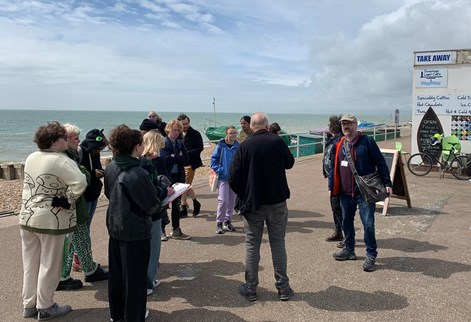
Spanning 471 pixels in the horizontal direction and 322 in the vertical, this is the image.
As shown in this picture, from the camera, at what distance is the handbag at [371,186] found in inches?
178

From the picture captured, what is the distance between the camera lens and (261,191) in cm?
380

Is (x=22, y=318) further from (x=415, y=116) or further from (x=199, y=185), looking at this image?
(x=415, y=116)

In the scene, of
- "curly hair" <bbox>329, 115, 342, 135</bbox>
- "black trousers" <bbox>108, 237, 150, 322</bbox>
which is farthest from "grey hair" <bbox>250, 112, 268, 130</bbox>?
"curly hair" <bbox>329, 115, 342, 135</bbox>

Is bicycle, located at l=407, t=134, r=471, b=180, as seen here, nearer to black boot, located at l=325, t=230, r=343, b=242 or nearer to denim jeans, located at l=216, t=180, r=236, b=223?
black boot, located at l=325, t=230, r=343, b=242

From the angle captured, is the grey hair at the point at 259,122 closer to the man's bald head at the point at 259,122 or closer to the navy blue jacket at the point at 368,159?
the man's bald head at the point at 259,122

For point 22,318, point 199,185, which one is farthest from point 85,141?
point 199,185

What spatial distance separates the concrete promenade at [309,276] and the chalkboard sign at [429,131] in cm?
493

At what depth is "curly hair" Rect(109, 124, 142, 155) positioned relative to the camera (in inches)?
127

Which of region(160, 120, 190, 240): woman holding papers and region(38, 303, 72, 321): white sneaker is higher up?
region(160, 120, 190, 240): woman holding papers

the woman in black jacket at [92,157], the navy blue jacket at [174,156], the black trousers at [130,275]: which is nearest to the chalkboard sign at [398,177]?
the navy blue jacket at [174,156]

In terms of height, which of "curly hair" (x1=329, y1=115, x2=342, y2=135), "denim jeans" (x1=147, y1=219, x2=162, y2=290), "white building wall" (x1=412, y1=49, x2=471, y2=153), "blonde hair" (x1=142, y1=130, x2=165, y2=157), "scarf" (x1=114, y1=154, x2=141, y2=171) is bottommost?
"denim jeans" (x1=147, y1=219, x2=162, y2=290)

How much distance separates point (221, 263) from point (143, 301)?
171 centimetres

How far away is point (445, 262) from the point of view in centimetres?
483

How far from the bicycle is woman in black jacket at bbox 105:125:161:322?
9570mm
